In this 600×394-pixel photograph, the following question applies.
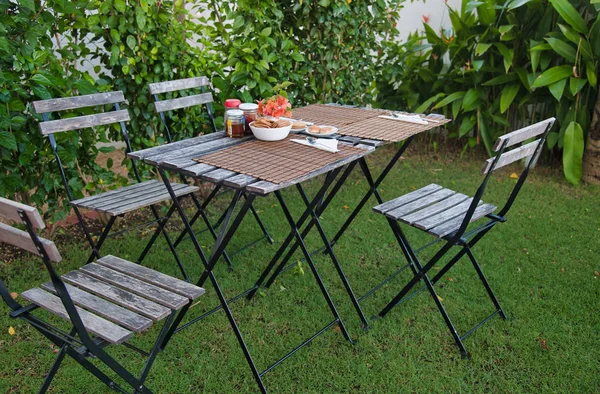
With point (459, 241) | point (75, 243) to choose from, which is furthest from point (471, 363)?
point (75, 243)

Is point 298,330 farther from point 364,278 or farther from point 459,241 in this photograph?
Result: point 459,241

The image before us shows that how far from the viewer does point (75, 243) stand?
3.45 meters

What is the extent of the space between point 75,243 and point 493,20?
388 cm

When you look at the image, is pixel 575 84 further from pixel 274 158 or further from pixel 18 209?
pixel 18 209

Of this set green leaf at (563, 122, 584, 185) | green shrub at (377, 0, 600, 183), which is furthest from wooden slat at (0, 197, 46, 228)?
green leaf at (563, 122, 584, 185)

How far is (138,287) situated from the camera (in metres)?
2.03

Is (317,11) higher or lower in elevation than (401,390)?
higher

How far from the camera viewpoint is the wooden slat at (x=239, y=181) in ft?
6.54

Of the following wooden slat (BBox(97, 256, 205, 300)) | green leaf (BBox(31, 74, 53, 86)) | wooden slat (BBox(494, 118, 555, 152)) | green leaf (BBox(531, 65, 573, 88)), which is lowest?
green leaf (BBox(531, 65, 573, 88))

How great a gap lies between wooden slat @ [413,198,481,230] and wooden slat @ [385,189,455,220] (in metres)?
0.10

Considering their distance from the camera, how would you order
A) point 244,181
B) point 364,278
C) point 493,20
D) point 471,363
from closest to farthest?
point 244,181 < point 471,363 < point 364,278 < point 493,20

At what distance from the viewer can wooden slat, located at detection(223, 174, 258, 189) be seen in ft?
6.54

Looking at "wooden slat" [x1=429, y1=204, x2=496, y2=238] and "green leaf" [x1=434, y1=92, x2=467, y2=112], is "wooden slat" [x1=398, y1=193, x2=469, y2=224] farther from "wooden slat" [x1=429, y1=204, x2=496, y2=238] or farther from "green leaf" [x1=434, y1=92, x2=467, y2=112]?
"green leaf" [x1=434, y1=92, x2=467, y2=112]

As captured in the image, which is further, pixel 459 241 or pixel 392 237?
pixel 392 237
